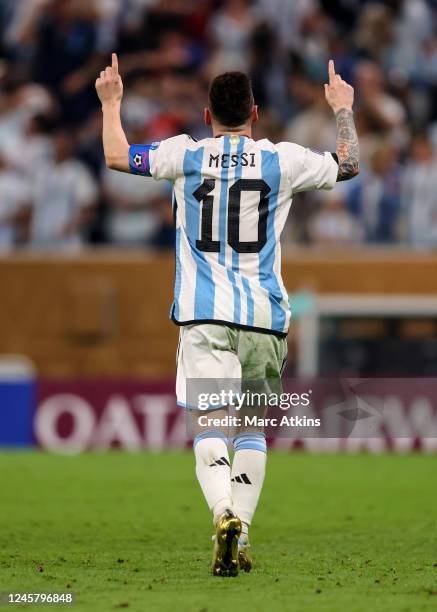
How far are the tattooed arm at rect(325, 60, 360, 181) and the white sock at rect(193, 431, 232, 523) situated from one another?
123 centimetres

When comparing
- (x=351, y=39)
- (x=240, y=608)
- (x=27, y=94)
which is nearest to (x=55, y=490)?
(x=240, y=608)

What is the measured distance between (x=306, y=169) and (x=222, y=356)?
33.9 inches

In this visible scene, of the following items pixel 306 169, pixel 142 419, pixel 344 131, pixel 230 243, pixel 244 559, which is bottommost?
pixel 244 559

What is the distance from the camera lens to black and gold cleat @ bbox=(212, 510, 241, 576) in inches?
211

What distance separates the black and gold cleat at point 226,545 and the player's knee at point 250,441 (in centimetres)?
55

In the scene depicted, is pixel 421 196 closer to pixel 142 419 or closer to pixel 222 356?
pixel 142 419

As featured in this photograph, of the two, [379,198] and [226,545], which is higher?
[379,198]

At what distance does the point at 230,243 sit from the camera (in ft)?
19.3

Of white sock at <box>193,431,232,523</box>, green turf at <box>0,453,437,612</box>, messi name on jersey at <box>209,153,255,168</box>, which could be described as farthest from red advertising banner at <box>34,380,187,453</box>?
messi name on jersey at <box>209,153,255,168</box>

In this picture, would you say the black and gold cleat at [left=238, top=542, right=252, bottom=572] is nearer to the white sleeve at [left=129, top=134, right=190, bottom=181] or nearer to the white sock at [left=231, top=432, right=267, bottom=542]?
the white sock at [left=231, top=432, right=267, bottom=542]

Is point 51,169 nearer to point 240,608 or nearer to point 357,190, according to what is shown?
Result: point 357,190

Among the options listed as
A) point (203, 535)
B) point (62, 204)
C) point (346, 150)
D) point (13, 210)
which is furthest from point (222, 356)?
point (13, 210)

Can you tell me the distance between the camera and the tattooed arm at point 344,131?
6.02m

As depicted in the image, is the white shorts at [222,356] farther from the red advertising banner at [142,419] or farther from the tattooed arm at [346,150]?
the red advertising banner at [142,419]
